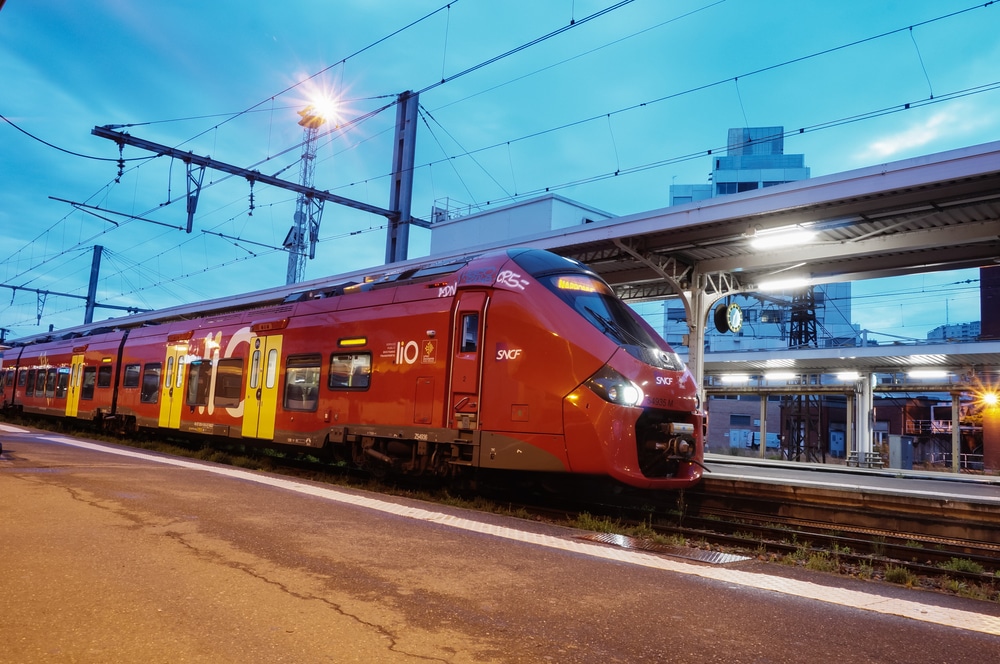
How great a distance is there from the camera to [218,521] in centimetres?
665

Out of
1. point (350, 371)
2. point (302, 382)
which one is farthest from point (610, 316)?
A: point (302, 382)

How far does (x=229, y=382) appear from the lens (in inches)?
578

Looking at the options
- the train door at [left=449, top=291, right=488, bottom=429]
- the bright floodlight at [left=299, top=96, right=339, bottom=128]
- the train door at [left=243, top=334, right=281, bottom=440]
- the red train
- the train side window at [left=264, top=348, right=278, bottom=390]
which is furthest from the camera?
the bright floodlight at [left=299, top=96, right=339, bottom=128]

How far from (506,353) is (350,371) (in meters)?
3.48

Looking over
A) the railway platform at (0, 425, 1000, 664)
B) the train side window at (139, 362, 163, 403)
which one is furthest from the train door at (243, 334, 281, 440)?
the railway platform at (0, 425, 1000, 664)

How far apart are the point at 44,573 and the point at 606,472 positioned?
5468 mm

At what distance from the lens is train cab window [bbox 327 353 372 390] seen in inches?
440

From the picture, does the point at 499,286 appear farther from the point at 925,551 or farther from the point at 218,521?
the point at 925,551

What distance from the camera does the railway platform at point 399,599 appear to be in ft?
12.2

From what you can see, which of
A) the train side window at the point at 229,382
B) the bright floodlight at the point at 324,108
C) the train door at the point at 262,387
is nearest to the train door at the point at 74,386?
the train side window at the point at 229,382

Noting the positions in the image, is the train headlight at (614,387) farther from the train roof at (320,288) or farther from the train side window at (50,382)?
the train side window at (50,382)

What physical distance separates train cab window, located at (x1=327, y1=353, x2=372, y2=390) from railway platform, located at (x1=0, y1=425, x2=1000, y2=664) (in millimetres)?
4002

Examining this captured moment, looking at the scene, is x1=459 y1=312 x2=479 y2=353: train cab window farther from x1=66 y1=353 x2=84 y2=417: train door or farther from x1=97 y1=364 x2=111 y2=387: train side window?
x1=66 y1=353 x2=84 y2=417: train door

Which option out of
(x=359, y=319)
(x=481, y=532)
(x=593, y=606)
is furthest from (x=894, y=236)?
(x=593, y=606)
